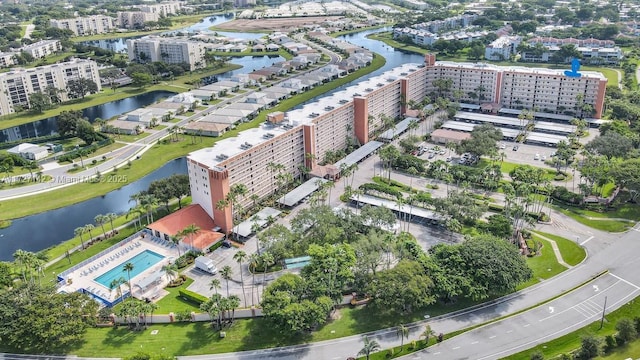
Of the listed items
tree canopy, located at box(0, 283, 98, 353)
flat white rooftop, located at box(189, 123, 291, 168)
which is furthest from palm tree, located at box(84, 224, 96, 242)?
flat white rooftop, located at box(189, 123, 291, 168)

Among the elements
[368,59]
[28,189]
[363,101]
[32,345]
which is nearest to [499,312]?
[32,345]

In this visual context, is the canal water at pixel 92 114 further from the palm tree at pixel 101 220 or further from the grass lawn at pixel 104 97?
the palm tree at pixel 101 220

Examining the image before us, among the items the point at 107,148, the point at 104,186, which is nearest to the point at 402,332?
the point at 104,186

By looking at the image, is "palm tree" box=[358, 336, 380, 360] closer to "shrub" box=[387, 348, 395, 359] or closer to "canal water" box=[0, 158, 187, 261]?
"shrub" box=[387, 348, 395, 359]

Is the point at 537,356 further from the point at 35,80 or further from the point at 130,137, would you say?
the point at 35,80

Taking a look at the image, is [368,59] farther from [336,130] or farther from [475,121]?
[336,130]

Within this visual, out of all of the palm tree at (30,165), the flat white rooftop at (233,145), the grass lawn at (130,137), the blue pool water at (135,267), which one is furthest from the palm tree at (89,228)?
the grass lawn at (130,137)
